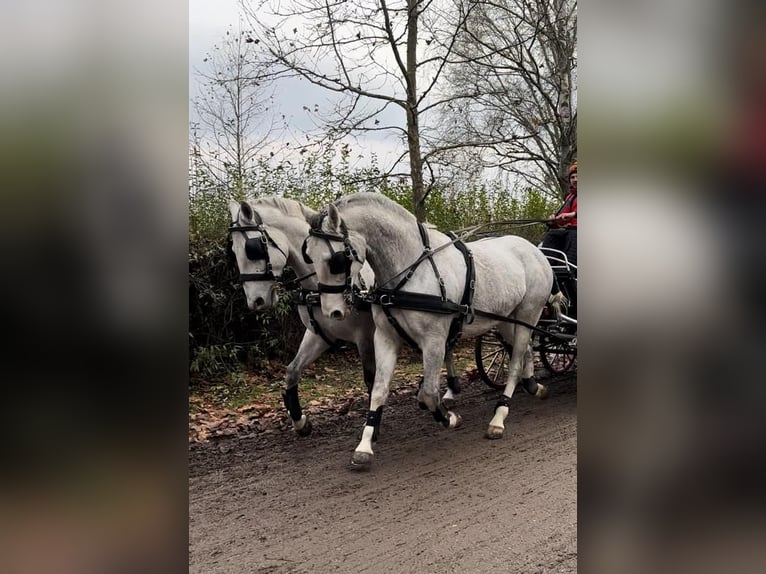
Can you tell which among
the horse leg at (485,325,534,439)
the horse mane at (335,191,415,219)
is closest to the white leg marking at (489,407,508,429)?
the horse leg at (485,325,534,439)

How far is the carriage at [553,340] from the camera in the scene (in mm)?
5430

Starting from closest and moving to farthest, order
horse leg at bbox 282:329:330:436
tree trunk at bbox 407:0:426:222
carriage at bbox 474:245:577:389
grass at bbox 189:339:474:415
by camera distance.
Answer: horse leg at bbox 282:329:330:436
carriage at bbox 474:245:577:389
grass at bbox 189:339:474:415
tree trunk at bbox 407:0:426:222

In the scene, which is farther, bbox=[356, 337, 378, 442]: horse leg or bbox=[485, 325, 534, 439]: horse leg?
bbox=[485, 325, 534, 439]: horse leg

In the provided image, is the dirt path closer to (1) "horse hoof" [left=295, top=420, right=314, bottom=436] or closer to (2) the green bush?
A: (1) "horse hoof" [left=295, top=420, right=314, bottom=436]

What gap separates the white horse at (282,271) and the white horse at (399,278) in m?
0.44

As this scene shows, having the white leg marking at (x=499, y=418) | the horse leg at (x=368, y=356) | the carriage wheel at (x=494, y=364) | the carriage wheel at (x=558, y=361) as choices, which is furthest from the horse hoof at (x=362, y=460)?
the carriage wheel at (x=558, y=361)

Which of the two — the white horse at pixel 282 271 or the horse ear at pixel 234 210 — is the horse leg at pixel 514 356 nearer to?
the white horse at pixel 282 271

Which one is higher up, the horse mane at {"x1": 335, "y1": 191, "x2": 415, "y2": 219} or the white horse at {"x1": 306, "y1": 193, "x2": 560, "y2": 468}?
the horse mane at {"x1": 335, "y1": 191, "x2": 415, "y2": 219}

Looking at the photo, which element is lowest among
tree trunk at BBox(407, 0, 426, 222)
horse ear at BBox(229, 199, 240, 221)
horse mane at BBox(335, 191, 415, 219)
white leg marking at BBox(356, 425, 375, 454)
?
white leg marking at BBox(356, 425, 375, 454)

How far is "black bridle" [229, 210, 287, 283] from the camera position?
418 centimetres

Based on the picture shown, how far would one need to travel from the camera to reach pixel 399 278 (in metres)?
4.03
